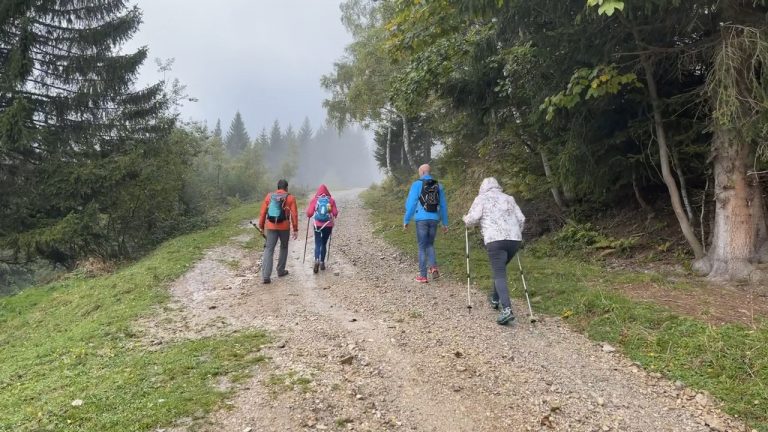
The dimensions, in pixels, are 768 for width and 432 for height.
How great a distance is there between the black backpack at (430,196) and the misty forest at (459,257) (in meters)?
1.12

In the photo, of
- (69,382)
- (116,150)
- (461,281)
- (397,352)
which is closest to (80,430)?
(69,382)

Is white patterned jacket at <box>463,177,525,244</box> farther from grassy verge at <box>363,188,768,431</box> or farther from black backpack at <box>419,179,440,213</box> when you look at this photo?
black backpack at <box>419,179,440,213</box>

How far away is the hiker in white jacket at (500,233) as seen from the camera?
20.7ft

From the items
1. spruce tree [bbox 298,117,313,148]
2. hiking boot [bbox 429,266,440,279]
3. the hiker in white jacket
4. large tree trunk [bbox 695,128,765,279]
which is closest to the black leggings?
the hiker in white jacket

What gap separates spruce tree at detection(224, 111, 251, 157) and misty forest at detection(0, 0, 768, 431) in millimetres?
87315

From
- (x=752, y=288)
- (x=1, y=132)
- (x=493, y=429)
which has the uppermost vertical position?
(x=1, y=132)

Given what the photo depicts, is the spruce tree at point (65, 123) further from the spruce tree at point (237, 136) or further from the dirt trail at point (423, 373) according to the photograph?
the spruce tree at point (237, 136)

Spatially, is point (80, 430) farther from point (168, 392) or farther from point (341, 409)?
point (341, 409)

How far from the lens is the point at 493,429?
12.3ft

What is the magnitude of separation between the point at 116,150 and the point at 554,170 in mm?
15619

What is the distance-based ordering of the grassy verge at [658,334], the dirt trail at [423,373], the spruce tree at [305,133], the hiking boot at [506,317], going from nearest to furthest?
the dirt trail at [423,373], the grassy verge at [658,334], the hiking boot at [506,317], the spruce tree at [305,133]

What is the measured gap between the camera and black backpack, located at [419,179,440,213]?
8.55 m

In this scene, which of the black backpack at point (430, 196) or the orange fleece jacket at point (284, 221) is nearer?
the black backpack at point (430, 196)

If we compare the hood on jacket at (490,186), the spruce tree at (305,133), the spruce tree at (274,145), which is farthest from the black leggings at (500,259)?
the spruce tree at (305,133)
